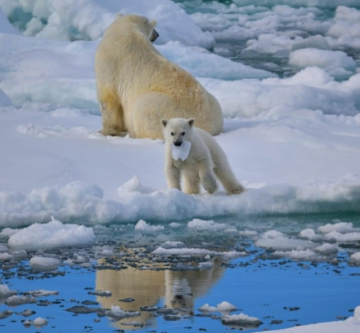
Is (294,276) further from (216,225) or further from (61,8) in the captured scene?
(61,8)

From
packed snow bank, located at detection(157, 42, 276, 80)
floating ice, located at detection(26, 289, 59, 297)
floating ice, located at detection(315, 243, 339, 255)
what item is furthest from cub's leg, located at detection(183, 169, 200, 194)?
packed snow bank, located at detection(157, 42, 276, 80)

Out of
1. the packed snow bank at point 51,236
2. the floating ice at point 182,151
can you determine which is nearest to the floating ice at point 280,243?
the floating ice at point 182,151

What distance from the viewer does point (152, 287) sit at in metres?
4.56

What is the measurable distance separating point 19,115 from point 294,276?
5.22 meters

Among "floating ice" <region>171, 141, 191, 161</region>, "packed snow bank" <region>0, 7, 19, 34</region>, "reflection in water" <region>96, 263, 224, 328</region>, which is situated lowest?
"packed snow bank" <region>0, 7, 19, 34</region>

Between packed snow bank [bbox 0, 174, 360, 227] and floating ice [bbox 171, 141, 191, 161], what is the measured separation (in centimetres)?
23

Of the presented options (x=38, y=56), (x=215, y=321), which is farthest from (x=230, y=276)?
(x=38, y=56)

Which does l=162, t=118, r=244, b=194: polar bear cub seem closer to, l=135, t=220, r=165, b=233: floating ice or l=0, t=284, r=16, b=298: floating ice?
l=135, t=220, r=165, b=233: floating ice

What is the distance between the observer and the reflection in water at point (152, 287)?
4262mm

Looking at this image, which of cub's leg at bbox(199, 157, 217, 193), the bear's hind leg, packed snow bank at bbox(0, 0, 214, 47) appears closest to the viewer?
cub's leg at bbox(199, 157, 217, 193)

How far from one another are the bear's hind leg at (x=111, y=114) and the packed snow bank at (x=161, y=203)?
2.25 metres

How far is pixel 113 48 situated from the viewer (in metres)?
8.45

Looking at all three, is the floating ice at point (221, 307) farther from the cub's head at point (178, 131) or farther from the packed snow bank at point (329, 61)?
the packed snow bank at point (329, 61)

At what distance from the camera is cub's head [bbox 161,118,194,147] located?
6.03m
